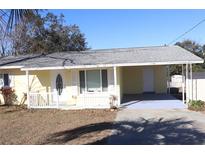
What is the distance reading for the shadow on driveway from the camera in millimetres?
9344

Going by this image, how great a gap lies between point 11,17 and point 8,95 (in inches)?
672

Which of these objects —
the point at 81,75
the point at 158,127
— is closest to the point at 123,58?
the point at 81,75

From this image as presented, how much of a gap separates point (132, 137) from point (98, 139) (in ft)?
3.77

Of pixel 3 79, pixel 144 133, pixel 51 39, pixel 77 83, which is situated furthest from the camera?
pixel 51 39

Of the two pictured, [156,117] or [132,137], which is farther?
[156,117]

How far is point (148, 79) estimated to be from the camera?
82.3 ft

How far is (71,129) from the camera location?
11.7m

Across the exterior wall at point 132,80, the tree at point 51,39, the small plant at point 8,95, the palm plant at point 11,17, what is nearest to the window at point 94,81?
the small plant at point 8,95

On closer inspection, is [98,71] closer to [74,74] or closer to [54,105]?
[74,74]

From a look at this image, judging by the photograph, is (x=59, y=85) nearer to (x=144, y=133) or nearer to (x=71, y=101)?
(x=71, y=101)

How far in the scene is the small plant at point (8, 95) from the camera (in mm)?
21120

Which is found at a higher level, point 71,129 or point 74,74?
point 74,74

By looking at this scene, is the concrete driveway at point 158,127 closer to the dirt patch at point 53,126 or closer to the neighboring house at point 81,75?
the dirt patch at point 53,126
